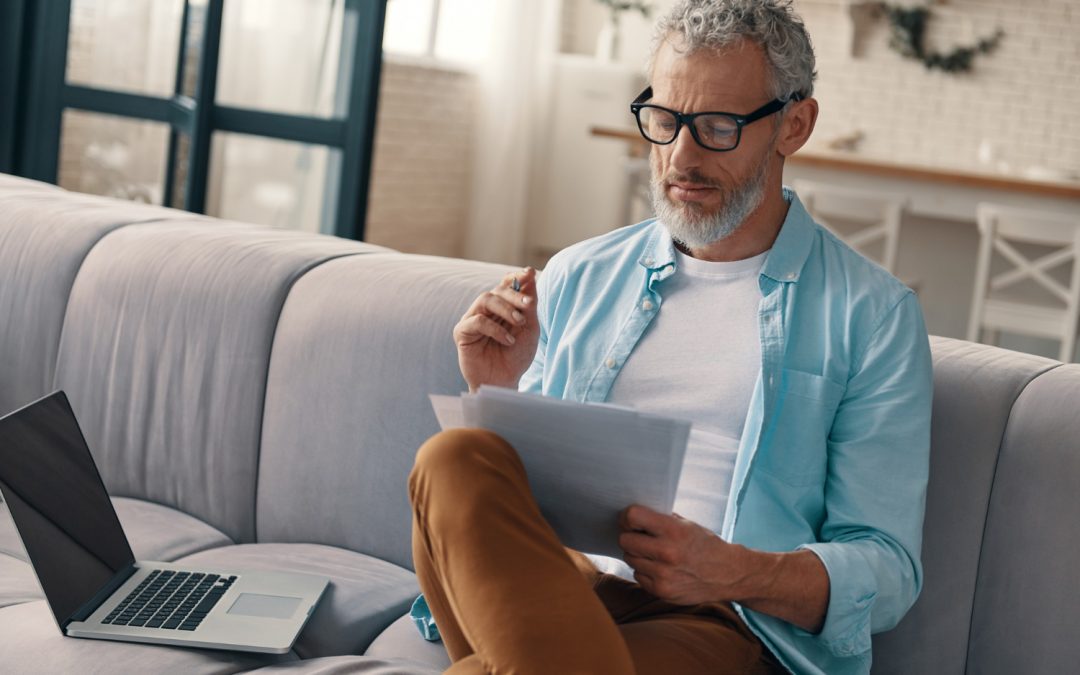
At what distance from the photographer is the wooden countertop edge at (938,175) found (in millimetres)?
5211

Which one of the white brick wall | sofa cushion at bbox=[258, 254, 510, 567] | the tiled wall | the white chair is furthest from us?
the tiled wall

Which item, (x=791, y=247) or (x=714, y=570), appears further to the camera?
(x=791, y=247)

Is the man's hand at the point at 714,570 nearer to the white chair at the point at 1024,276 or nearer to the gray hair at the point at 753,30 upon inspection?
the gray hair at the point at 753,30

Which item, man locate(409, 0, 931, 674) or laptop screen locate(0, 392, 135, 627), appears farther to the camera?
laptop screen locate(0, 392, 135, 627)

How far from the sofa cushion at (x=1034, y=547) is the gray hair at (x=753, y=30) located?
53cm

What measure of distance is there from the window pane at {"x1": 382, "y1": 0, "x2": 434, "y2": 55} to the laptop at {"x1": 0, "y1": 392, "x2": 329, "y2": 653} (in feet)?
17.4

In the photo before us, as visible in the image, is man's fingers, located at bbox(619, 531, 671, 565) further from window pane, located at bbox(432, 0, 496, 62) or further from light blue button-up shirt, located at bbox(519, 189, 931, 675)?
window pane, located at bbox(432, 0, 496, 62)

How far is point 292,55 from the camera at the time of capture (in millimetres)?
4301

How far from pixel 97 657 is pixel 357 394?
65 centimetres

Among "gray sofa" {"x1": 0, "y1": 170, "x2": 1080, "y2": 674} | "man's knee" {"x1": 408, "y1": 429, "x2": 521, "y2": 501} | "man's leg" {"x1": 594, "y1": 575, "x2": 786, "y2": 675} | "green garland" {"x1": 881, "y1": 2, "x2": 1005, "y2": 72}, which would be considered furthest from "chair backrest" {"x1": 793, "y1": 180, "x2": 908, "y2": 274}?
"man's knee" {"x1": 408, "y1": 429, "x2": 521, "y2": 501}

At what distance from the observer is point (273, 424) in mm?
2182

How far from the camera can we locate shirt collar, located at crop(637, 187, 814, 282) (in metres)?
1.65

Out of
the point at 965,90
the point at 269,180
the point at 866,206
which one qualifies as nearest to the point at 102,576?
the point at 269,180

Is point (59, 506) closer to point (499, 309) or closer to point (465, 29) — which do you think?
point (499, 309)
